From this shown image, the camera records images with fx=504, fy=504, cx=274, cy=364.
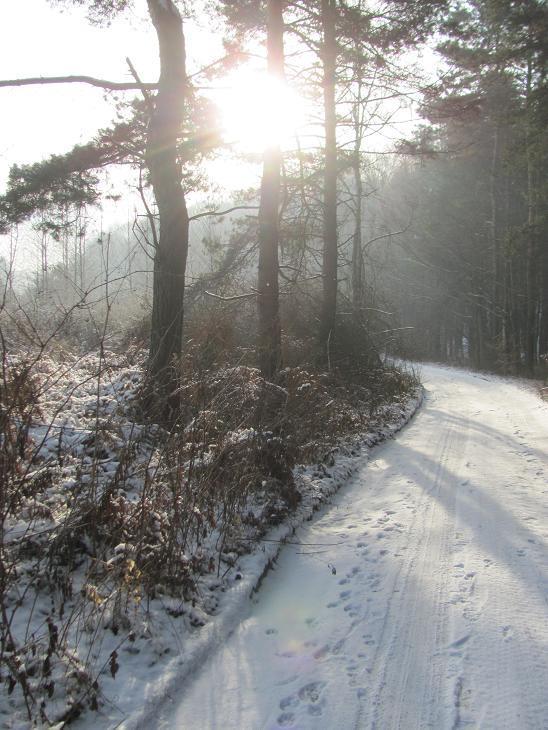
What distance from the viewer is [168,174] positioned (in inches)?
263

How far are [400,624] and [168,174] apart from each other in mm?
5877

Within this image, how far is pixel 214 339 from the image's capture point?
319 inches

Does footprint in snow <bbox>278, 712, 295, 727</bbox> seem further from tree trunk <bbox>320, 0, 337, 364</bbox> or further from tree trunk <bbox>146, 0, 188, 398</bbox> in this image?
tree trunk <bbox>320, 0, 337, 364</bbox>

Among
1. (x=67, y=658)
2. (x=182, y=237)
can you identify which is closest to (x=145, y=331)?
(x=182, y=237)

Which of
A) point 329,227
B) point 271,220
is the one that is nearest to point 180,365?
point 271,220

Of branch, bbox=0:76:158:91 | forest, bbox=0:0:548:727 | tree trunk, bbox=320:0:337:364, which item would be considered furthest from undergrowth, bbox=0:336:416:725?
tree trunk, bbox=320:0:337:364

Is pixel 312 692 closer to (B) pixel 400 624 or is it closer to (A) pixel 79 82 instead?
(B) pixel 400 624

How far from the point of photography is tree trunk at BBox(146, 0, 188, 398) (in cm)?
656

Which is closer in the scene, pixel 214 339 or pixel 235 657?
pixel 235 657

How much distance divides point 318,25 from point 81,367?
8535 mm

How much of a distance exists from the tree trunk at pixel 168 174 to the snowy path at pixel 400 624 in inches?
128

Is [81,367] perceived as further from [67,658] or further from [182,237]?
[67,658]

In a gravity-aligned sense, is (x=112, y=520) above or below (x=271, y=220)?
below

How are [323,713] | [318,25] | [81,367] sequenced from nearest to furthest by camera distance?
[323,713], [81,367], [318,25]
